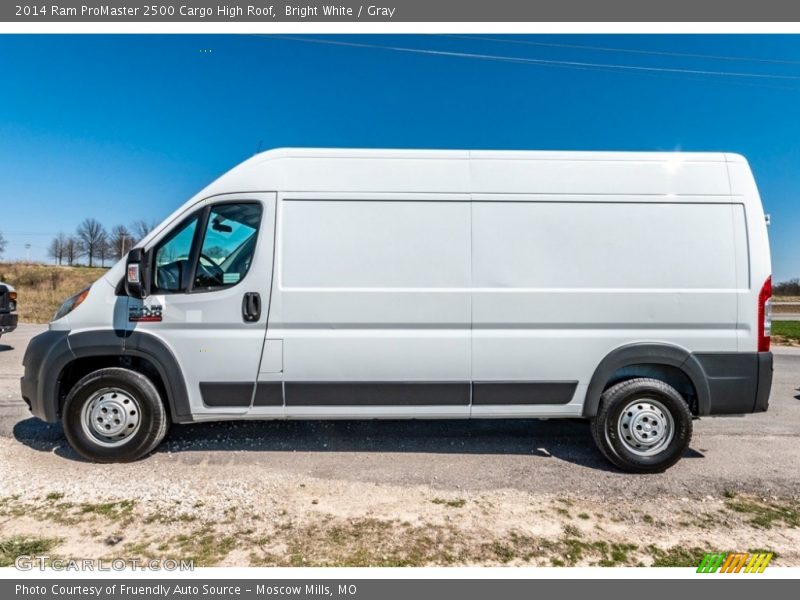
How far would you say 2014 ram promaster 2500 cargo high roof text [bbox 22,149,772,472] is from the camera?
3.59 m

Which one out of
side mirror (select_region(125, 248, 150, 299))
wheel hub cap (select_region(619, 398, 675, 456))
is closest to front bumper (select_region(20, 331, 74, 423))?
side mirror (select_region(125, 248, 150, 299))

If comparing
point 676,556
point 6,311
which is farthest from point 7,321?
point 676,556

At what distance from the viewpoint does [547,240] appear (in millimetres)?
3652

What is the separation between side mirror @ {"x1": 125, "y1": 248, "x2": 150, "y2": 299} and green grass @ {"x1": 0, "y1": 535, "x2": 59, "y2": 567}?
1732mm

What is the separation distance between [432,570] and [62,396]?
3.46 meters

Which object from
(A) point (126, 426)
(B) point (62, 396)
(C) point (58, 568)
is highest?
(B) point (62, 396)

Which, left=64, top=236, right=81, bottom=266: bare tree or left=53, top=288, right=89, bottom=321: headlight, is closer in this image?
left=53, top=288, right=89, bottom=321: headlight

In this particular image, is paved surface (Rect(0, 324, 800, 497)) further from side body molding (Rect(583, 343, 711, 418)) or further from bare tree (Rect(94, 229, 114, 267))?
bare tree (Rect(94, 229, 114, 267))

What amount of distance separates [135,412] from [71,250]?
71.9m

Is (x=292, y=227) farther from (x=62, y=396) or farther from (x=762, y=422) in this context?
(x=762, y=422)

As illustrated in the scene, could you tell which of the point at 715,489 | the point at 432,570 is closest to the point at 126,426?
the point at 432,570

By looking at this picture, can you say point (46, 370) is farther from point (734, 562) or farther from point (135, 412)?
point (734, 562)

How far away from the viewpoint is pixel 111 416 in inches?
145

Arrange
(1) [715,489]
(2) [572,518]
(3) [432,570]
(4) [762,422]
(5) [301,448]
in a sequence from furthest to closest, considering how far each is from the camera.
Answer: (4) [762,422], (5) [301,448], (1) [715,489], (2) [572,518], (3) [432,570]
